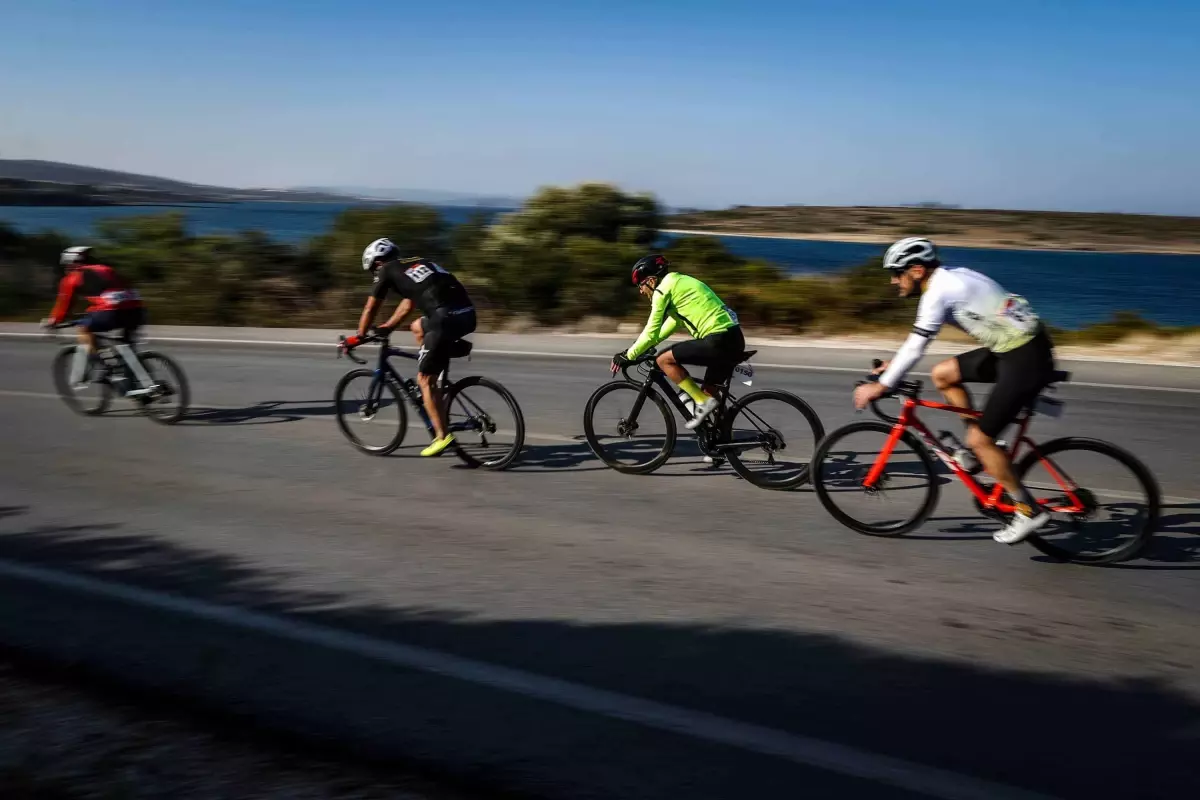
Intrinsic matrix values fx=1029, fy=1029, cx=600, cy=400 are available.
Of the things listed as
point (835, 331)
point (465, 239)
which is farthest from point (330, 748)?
point (465, 239)

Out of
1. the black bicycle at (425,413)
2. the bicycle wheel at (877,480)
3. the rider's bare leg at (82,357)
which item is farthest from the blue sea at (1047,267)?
the bicycle wheel at (877,480)

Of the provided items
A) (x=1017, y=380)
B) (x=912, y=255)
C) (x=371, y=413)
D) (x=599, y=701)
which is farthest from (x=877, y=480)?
(x=371, y=413)

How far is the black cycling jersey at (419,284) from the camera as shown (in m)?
8.34

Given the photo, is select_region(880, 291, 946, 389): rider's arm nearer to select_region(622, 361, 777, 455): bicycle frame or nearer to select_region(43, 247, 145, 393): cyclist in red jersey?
select_region(622, 361, 777, 455): bicycle frame

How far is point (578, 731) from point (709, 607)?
60.8 inches

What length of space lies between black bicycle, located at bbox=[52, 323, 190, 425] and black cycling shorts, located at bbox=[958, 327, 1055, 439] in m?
8.00

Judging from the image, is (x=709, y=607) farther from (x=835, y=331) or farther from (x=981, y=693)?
(x=835, y=331)

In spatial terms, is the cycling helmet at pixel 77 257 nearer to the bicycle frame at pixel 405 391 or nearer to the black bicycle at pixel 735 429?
the bicycle frame at pixel 405 391

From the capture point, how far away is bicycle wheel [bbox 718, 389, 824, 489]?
7930 millimetres

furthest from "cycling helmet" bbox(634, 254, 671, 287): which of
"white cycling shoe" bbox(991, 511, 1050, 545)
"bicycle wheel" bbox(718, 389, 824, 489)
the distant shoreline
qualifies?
the distant shoreline

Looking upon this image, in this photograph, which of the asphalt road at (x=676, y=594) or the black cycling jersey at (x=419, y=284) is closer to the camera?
the asphalt road at (x=676, y=594)

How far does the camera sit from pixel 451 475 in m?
8.45

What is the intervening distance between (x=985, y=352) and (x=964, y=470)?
2.41 ft

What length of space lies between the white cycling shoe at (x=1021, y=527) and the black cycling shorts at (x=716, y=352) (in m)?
2.47
